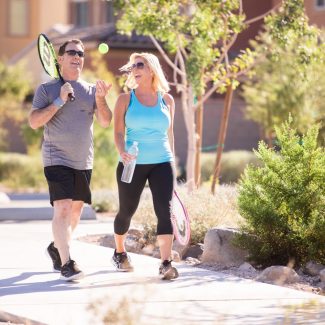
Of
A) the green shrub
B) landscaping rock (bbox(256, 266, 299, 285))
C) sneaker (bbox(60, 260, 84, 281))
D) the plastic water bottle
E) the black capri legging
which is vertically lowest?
the green shrub

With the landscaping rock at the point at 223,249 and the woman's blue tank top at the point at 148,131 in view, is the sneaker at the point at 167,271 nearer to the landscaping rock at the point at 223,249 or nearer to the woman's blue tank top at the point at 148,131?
the woman's blue tank top at the point at 148,131

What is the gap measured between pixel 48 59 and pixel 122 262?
1.85 metres

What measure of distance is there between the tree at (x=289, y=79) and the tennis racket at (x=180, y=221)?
631 cm

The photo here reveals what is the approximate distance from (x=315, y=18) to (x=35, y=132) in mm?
7989

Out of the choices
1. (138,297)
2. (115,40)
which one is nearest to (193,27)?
(138,297)

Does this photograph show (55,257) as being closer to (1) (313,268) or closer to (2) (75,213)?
(2) (75,213)

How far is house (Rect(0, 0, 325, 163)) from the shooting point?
110 feet

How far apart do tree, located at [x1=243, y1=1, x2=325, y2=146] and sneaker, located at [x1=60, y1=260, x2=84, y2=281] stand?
715 cm

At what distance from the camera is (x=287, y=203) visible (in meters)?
10.4

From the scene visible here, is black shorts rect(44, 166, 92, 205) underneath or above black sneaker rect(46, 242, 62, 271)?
above

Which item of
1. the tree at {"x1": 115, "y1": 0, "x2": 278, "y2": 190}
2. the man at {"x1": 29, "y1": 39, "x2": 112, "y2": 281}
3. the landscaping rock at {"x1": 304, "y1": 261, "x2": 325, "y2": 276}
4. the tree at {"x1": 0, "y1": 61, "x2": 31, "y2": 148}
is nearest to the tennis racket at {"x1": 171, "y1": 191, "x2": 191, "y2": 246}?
the man at {"x1": 29, "y1": 39, "x2": 112, "y2": 281}

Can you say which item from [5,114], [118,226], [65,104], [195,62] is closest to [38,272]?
[118,226]

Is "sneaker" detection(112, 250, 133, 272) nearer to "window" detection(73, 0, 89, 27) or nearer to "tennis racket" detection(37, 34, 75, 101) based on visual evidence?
"tennis racket" detection(37, 34, 75, 101)

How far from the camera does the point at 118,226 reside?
9.91 m
